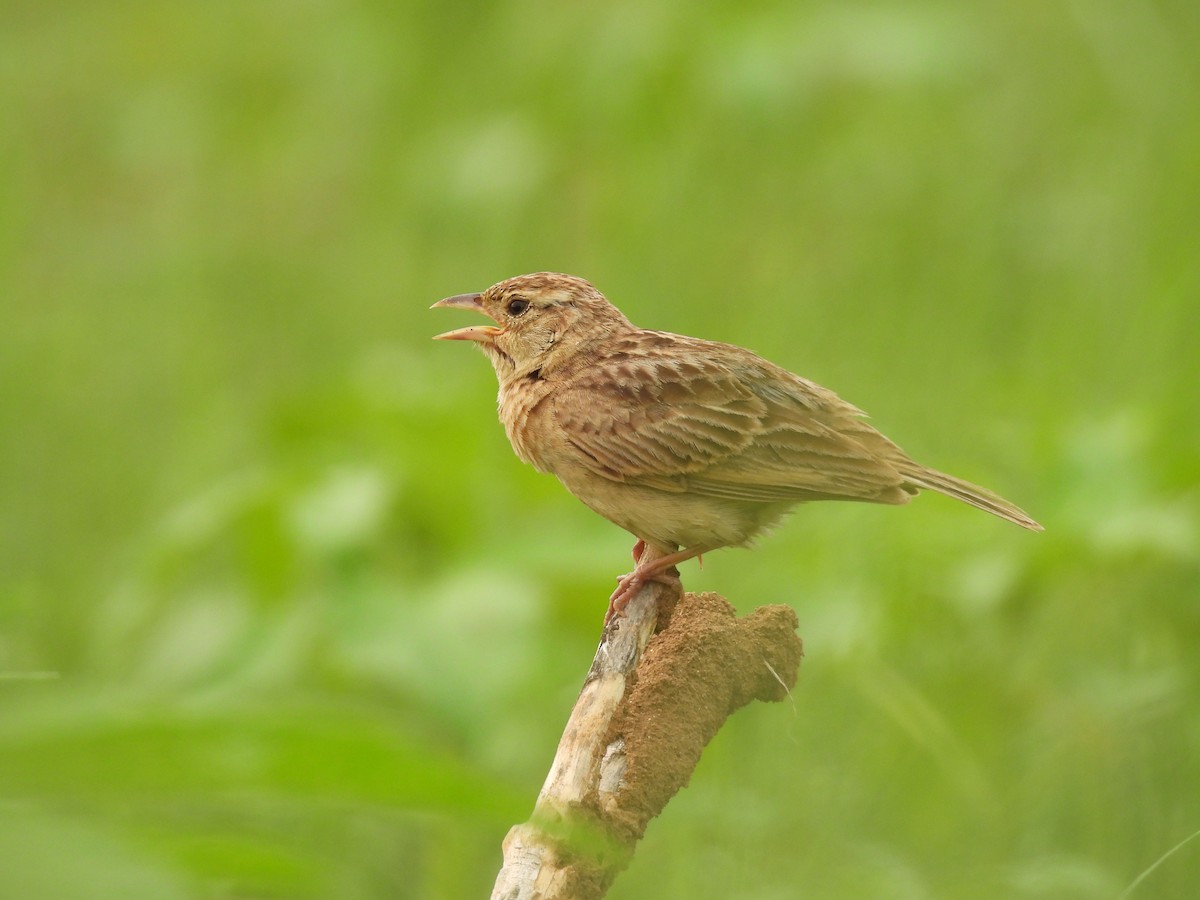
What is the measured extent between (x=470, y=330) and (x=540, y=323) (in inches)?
9.6

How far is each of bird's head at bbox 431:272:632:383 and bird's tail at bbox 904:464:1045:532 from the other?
122 centimetres

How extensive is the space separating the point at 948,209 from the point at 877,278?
968 mm

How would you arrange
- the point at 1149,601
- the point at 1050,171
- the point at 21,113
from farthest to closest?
the point at 21,113
the point at 1050,171
the point at 1149,601

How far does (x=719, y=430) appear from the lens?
14.8ft

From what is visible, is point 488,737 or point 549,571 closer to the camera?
point 488,737

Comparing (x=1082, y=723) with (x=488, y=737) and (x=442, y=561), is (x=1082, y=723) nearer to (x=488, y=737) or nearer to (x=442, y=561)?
(x=488, y=737)

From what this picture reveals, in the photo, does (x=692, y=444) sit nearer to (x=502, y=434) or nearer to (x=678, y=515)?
(x=678, y=515)

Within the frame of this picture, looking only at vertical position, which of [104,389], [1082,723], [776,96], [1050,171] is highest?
[1050,171]

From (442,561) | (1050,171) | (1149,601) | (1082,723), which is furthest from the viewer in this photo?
(1050,171)

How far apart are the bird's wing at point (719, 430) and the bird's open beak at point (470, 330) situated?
0.51 metres

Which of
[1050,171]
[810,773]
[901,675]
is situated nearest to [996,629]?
[901,675]

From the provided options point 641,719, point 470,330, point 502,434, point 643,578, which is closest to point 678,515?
point 643,578

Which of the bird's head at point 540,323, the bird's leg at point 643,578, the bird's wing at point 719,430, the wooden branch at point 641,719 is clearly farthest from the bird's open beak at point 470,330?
the wooden branch at point 641,719

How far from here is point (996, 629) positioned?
244 inches
